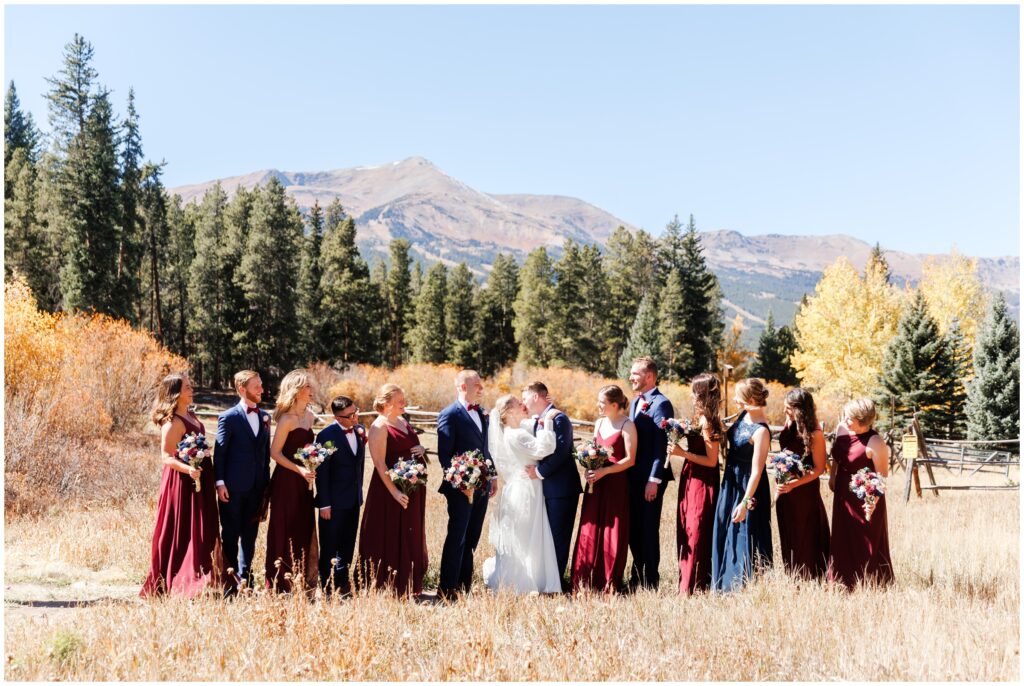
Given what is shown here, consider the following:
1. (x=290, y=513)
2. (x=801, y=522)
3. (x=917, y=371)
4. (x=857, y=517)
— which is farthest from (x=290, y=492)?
(x=917, y=371)

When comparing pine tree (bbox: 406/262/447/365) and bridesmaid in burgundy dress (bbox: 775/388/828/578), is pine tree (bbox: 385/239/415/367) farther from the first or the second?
bridesmaid in burgundy dress (bbox: 775/388/828/578)

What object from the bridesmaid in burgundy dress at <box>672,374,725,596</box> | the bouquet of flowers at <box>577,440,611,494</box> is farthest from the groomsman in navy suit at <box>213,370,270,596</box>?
the bridesmaid in burgundy dress at <box>672,374,725,596</box>

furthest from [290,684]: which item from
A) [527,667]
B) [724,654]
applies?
[724,654]

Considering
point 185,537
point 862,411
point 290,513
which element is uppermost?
point 862,411

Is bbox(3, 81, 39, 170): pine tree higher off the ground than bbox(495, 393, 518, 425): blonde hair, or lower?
higher

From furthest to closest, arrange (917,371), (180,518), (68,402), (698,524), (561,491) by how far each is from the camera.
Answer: (917,371) < (68,402) < (561,491) < (698,524) < (180,518)

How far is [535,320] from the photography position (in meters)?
60.0

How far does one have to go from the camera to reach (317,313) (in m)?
55.1

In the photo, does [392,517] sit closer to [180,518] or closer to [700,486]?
[180,518]

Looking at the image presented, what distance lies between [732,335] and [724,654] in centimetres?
7517

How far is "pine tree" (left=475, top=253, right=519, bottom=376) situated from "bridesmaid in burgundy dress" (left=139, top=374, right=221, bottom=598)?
182ft

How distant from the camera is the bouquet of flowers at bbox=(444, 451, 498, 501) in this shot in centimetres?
708

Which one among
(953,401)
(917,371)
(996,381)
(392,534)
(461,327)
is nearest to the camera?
(392,534)

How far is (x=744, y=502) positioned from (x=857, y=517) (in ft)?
3.47
